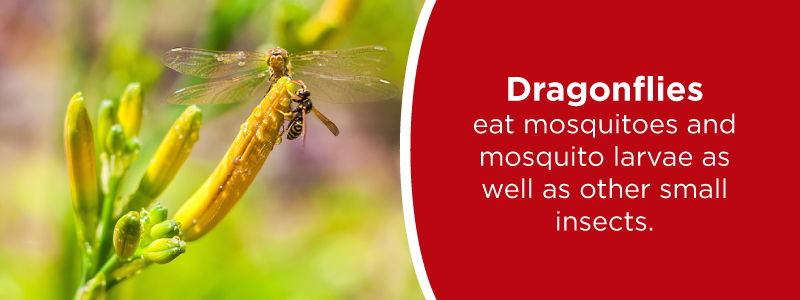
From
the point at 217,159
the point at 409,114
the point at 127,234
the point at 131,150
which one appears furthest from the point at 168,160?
the point at 217,159

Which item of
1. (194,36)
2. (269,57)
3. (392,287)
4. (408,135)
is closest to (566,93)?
(408,135)

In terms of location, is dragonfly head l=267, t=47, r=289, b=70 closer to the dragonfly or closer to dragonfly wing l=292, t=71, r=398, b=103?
the dragonfly

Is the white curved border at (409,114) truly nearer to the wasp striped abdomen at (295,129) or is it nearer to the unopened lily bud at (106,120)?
the wasp striped abdomen at (295,129)

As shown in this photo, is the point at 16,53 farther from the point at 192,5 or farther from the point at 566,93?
the point at 566,93

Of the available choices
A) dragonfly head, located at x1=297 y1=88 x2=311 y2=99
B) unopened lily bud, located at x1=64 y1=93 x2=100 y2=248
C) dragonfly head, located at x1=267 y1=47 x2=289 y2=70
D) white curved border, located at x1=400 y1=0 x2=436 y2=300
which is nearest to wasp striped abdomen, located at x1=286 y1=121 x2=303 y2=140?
dragonfly head, located at x1=297 y1=88 x2=311 y2=99

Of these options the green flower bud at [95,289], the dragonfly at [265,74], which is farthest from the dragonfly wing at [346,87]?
the green flower bud at [95,289]

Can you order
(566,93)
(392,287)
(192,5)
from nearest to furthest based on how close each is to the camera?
(566,93) → (392,287) → (192,5)

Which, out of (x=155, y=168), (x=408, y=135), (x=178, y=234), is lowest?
(x=178, y=234)
